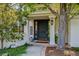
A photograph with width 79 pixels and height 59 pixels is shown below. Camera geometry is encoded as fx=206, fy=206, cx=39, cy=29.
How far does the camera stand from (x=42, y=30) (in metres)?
16.6

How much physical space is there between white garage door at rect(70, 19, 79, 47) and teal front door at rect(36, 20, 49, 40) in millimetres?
1949

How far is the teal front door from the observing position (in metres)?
16.4

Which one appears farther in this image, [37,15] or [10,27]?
[37,15]

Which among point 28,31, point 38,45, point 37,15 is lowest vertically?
point 38,45

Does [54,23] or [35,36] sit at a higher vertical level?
[54,23]

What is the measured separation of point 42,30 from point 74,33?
8.50 ft

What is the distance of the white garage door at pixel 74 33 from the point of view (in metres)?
15.6

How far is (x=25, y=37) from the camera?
15789mm

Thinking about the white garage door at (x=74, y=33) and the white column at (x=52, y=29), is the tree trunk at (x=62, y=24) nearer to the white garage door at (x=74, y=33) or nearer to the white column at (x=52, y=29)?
the white column at (x=52, y=29)

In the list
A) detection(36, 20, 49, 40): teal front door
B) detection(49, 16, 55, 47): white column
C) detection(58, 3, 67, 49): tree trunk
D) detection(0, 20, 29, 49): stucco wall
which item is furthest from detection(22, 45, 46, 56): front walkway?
detection(36, 20, 49, 40): teal front door

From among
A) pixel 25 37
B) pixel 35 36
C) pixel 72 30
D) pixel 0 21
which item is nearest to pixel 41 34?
pixel 35 36

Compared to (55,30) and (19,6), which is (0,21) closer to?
(19,6)

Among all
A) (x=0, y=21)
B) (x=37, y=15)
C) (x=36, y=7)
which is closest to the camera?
(x=0, y=21)

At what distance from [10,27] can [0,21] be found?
2.44 feet
